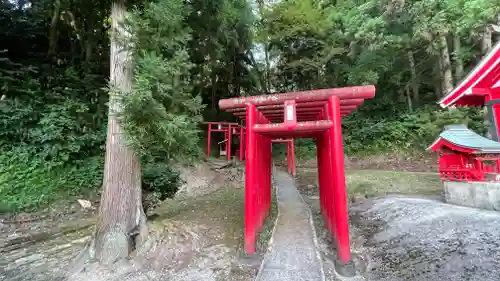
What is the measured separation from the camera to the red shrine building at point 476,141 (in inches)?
213

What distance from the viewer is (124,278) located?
3.93 m

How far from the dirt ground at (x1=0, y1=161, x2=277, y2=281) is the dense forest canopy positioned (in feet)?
2.89

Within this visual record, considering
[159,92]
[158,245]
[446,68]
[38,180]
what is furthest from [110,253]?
[446,68]

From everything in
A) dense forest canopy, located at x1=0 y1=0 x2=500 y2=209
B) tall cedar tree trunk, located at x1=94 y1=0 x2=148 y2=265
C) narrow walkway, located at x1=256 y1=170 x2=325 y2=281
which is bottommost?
→ narrow walkway, located at x1=256 y1=170 x2=325 y2=281

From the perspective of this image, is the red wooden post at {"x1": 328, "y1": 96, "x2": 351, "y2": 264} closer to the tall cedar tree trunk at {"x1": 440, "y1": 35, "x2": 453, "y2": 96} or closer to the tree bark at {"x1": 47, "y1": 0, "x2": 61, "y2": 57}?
the tree bark at {"x1": 47, "y1": 0, "x2": 61, "y2": 57}

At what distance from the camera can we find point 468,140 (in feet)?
18.8

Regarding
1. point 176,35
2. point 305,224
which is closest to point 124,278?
point 305,224

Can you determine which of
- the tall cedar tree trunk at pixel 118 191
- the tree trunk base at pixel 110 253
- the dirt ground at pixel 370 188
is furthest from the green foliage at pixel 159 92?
the dirt ground at pixel 370 188

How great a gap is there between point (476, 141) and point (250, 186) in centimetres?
505

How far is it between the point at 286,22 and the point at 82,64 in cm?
1200

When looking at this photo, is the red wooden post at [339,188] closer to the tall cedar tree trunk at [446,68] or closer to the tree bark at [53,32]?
the tree bark at [53,32]

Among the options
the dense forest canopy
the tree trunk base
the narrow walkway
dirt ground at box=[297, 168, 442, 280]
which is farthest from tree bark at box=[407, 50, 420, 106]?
the tree trunk base

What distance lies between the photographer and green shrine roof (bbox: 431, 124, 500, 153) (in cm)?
526

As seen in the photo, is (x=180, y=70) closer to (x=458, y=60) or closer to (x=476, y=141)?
(x=476, y=141)
